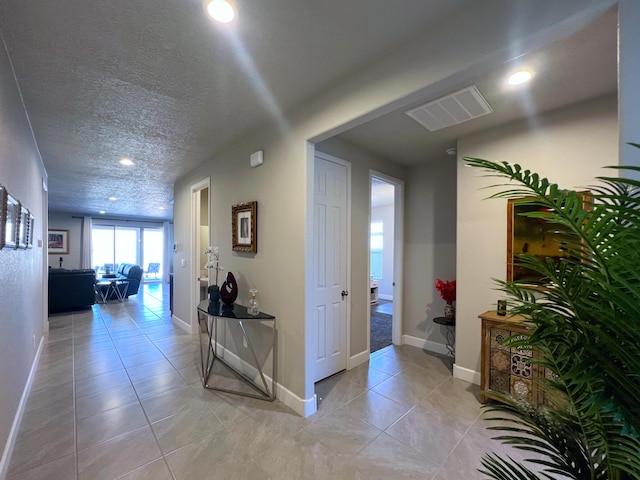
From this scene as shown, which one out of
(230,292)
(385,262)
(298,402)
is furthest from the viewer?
(385,262)

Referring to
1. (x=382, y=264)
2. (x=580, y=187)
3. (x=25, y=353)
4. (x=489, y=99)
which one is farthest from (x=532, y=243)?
(x=382, y=264)

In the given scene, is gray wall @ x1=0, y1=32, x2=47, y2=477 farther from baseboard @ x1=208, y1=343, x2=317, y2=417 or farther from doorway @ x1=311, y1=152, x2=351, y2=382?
doorway @ x1=311, y1=152, x2=351, y2=382

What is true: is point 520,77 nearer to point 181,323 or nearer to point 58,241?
point 181,323

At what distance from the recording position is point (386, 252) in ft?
25.2

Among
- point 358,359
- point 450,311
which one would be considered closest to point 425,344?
point 450,311

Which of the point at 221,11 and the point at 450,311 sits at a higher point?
the point at 221,11

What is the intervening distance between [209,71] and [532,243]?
2.79 m

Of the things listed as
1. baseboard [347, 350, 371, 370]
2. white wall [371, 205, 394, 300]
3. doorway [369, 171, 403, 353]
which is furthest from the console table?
white wall [371, 205, 394, 300]

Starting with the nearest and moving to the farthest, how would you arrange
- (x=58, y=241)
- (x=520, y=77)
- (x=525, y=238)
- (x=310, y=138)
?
(x=520, y=77)
(x=310, y=138)
(x=525, y=238)
(x=58, y=241)

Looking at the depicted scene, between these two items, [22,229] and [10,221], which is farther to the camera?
[22,229]

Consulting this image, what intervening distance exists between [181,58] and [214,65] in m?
0.18

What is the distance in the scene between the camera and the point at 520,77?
1.83 meters

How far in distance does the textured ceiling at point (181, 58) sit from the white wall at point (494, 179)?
128cm

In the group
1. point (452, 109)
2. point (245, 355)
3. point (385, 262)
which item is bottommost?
point (245, 355)
